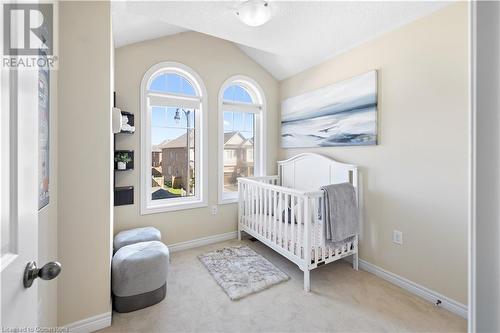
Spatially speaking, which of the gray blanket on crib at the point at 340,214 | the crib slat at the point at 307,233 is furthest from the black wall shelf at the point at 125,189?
the gray blanket on crib at the point at 340,214

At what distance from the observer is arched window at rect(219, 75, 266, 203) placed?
319 centimetres

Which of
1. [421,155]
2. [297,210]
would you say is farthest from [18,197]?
[421,155]

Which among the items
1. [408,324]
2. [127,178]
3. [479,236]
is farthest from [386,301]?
[127,178]

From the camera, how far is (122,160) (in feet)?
8.02

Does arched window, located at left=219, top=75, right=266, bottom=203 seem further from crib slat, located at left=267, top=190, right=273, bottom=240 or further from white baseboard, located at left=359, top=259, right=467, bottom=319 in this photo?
white baseboard, located at left=359, top=259, right=467, bottom=319

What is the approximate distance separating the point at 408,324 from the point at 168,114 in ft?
10.0

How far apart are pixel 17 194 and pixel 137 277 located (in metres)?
1.44

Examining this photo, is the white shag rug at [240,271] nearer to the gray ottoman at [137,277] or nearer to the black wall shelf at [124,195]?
the gray ottoman at [137,277]

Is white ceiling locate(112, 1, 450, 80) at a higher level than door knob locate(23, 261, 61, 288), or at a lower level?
higher

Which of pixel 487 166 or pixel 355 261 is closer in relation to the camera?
pixel 487 166

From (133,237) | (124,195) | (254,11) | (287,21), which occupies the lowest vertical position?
(133,237)

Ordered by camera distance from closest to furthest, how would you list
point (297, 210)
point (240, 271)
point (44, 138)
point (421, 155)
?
point (44, 138)
point (421, 155)
point (297, 210)
point (240, 271)

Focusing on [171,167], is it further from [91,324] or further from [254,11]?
[254,11]

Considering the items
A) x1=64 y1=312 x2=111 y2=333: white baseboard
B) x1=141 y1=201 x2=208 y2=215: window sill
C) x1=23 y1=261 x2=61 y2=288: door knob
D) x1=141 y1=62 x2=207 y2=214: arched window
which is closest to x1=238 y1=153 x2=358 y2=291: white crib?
x1=141 y1=201 x2=208 y2=215: window sill
